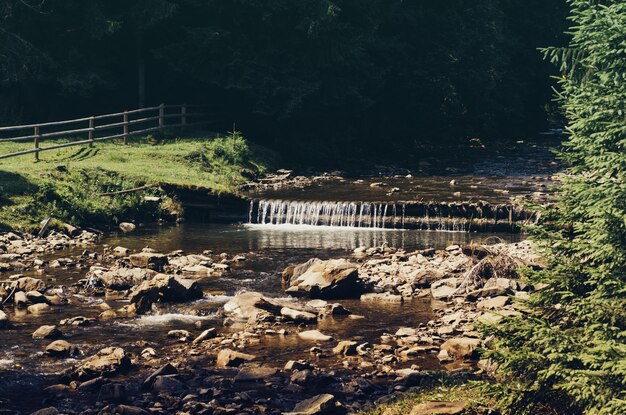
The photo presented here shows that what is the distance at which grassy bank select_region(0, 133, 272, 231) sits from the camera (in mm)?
32594

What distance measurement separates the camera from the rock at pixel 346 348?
1814 centimetres

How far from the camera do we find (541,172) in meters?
42.9

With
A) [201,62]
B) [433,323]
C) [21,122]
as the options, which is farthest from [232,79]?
[433,323]

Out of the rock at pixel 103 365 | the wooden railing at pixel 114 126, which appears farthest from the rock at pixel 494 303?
the wooden railing at pixel 114 126

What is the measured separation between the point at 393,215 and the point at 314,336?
1523 centimetres

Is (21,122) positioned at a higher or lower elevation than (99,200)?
higher

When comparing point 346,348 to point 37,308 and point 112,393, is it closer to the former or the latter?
point 112,393

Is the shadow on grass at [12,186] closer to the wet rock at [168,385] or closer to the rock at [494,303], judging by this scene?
the wet rock at [168,385]

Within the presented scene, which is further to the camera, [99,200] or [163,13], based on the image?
[163,13]

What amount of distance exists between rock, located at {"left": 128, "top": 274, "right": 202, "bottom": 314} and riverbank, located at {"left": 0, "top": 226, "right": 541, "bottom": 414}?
3cm

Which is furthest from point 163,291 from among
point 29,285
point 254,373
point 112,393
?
point 112,393

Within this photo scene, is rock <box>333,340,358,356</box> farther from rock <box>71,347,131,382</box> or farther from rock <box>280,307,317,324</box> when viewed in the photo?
rock <box>71,347,131,382</box>

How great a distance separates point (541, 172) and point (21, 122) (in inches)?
965

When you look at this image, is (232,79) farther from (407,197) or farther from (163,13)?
(407,197)
